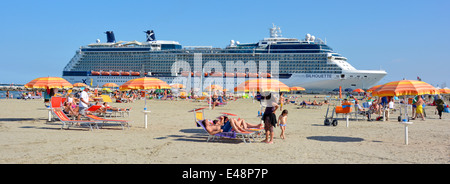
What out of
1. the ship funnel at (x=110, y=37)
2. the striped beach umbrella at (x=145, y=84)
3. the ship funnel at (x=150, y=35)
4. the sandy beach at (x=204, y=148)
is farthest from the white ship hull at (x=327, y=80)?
the sandy beach at (x=204, y=148)

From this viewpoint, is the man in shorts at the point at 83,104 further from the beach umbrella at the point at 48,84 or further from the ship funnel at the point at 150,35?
the ship funnel at the point at 150,35

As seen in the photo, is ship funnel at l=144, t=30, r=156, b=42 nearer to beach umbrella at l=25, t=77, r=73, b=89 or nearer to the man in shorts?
beach umbrella at l=25, t=77, r=73, b=89

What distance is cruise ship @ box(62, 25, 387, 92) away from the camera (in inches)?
2141

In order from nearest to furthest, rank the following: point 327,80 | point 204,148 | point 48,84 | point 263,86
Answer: point 204,148 → point 263,86 → point 48,84 → point 327,80

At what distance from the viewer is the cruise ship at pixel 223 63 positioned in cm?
5438

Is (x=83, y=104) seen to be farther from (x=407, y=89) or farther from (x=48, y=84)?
(x=407, y=89)

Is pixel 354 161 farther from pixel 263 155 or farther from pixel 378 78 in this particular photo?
pixel 378 78

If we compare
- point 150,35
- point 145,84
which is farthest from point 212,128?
point 150,35

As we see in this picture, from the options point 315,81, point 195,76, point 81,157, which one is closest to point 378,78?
point 315,81

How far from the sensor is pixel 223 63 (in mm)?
58438

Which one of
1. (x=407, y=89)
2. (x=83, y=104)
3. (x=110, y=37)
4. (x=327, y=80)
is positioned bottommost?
(x=83, y=104)
